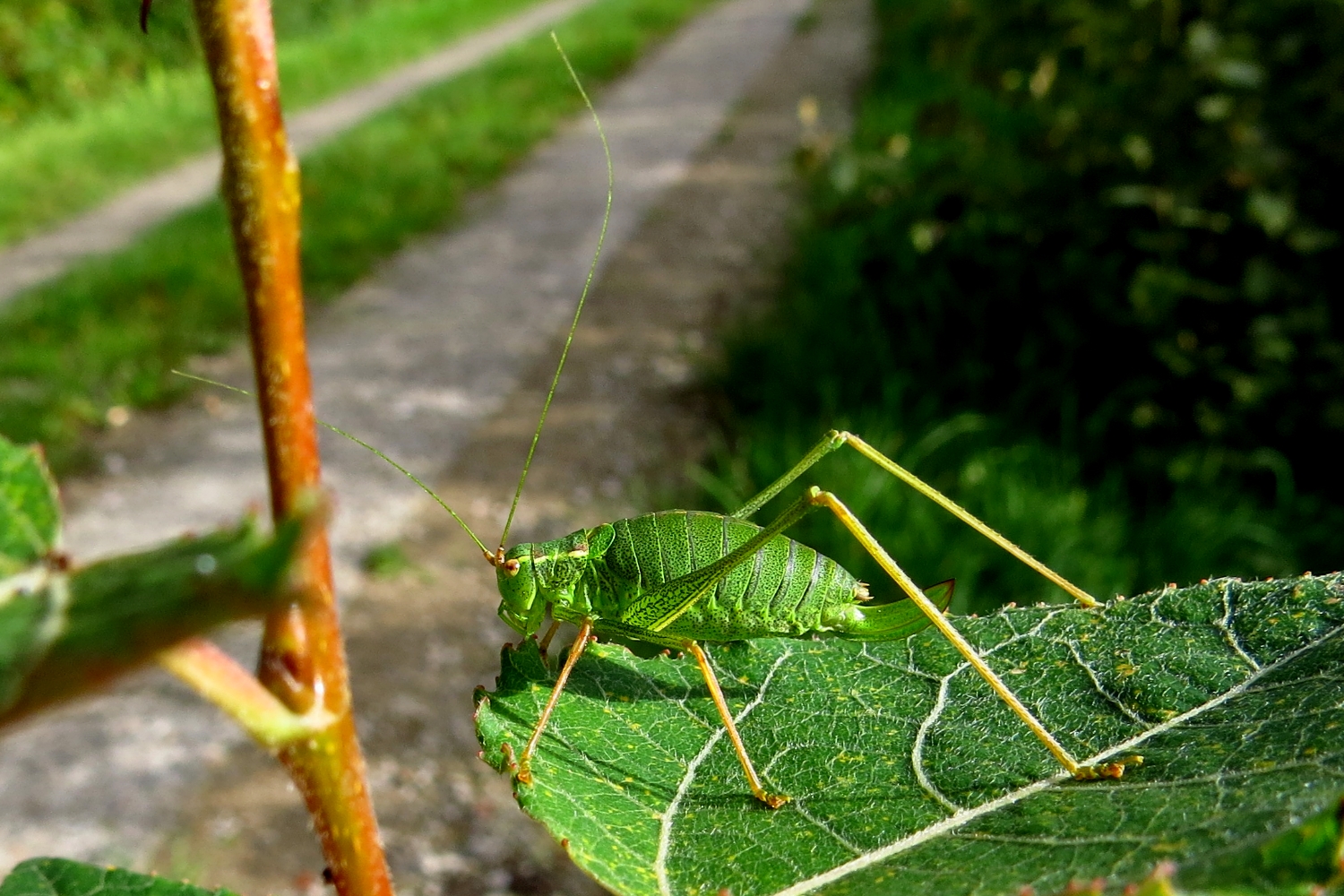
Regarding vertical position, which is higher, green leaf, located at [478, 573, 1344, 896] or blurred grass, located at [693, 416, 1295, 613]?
green leaf, located at [478, 573, 1344, 896]

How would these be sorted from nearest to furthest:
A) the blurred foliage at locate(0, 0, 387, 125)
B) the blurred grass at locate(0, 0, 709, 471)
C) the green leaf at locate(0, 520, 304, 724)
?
the green leaf at locate(0, 520, 304, 724) < the blurred grass at locate(0, 0, 709, 471) < the blurred foliage at locate(0, 0, 387, 125)

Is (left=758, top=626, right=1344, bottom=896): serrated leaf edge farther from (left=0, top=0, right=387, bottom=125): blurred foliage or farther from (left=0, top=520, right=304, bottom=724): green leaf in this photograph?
(left=0, top=0, right=387, bottom=125): blurred foliage

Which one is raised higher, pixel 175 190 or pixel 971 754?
pixel 971 754

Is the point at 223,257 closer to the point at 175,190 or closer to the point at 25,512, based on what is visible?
the point at 175,190

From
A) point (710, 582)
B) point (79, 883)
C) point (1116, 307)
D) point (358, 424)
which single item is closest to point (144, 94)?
point (358, 424)

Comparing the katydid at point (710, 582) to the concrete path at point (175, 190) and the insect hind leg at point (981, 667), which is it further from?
the concrete path at point (175, 190)

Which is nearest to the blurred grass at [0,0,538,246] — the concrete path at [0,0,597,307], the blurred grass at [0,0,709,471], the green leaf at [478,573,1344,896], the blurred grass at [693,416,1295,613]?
the concrete path at [0,0,597,307]

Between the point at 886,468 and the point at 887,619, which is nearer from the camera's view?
the point at 887,619
